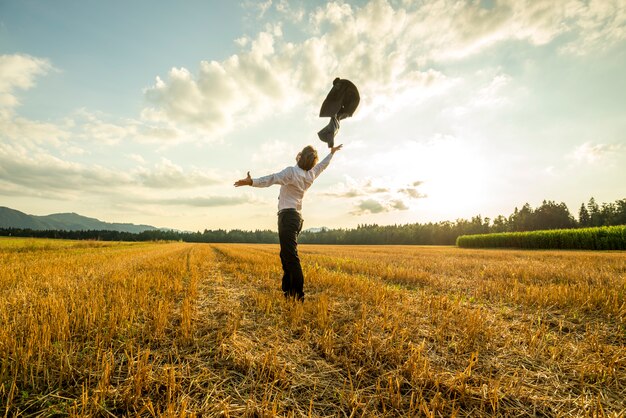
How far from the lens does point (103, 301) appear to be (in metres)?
4.28

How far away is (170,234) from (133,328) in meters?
127

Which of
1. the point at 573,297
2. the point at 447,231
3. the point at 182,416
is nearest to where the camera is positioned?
the point at 182,416

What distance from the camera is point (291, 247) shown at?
513 cm

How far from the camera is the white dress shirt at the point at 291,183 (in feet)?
16.6

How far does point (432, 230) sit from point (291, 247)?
97.5m

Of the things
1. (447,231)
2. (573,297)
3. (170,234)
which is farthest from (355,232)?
(573,297)

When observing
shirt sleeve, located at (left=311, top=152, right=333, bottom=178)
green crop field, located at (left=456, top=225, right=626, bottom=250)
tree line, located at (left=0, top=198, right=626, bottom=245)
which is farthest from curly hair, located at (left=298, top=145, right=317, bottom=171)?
tree line, located at (left=0, top=198, right=626, bottom=245)

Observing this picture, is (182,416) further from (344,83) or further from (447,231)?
(447,231)

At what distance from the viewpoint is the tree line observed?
72.4 metres

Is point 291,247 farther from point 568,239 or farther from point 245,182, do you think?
point 568,239

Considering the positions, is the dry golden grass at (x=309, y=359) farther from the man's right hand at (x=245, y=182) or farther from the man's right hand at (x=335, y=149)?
the man's right hand at (x=335, y=149)

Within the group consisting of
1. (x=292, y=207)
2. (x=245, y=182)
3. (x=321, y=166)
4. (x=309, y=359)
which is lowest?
(x=309, y=359)

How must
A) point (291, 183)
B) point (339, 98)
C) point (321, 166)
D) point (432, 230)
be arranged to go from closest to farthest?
point (291, 183)
point (321, 166)
point (339, 98)
point (432, 230)

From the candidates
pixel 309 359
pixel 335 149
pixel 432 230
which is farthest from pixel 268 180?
pixel 432 230
